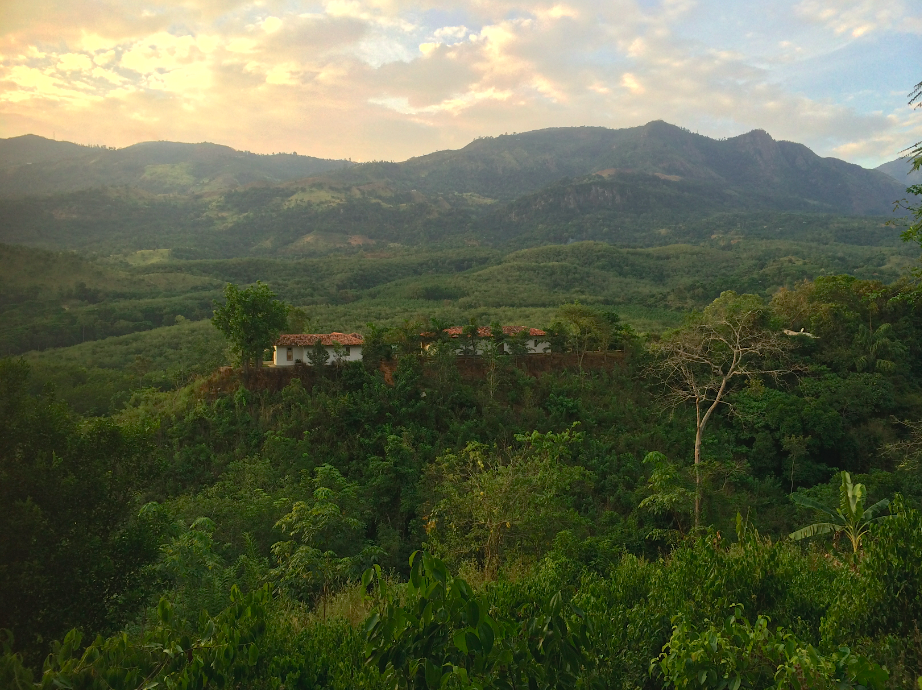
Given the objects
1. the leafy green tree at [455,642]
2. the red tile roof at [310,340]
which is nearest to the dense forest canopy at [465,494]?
the leafy green tree at [455,642]

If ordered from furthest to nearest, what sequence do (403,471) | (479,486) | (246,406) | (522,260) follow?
1. (522,260)
2. (246,406)
3. (403,471)
4. (479,486)

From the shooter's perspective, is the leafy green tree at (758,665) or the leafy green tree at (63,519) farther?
the leafy green tree at (63,519)

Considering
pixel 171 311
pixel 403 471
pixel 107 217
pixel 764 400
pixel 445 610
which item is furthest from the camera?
pixel 107 217

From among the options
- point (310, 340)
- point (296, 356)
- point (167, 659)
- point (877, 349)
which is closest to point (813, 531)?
point (167, 659)

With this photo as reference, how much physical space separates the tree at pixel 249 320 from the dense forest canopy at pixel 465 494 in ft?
0.26

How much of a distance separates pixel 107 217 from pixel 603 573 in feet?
461

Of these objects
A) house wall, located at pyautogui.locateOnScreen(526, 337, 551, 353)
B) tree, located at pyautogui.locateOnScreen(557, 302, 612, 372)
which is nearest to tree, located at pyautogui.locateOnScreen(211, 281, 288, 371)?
house wall, located at pyautogui.locateOnScreen(526, 337, 551, 353)

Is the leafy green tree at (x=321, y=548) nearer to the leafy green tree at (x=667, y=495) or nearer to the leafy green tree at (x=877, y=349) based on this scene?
the leafy green tree at (x=667, y=495)

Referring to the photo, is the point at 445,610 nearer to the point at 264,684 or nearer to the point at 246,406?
the point at 264,684

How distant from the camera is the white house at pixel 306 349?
20953mm

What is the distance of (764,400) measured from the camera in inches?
808

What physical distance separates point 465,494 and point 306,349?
12288 mm

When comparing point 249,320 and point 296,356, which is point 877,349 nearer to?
point 296,356

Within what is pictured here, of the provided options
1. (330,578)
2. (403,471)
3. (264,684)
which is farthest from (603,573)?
(403,471)
